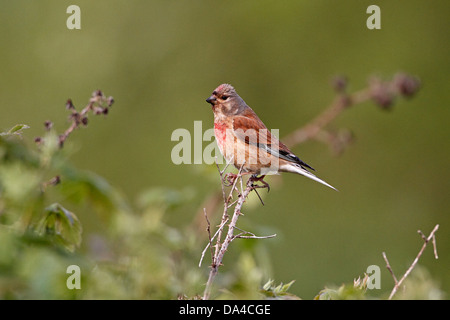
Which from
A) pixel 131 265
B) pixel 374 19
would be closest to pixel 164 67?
pixel 374 19

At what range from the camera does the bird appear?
4.05m

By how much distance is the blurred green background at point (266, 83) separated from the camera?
8.58 meters

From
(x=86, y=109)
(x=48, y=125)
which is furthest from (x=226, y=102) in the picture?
(x=48, y=125)

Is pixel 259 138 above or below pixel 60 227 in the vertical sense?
above

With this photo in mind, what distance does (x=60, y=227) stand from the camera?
1855 millimetres

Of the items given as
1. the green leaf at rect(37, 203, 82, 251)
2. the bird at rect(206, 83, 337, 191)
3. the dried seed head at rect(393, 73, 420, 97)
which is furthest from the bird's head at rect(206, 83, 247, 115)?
the green leaf at rect(37, 203, 82, 251)

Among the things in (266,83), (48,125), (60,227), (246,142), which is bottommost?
(60,227)

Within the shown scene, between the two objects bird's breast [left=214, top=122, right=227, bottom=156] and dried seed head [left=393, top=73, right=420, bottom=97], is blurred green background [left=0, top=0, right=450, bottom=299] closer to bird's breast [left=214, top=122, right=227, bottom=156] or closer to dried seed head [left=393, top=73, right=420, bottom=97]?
bird's breast [left=214, top=122, right=227, bottom=156]

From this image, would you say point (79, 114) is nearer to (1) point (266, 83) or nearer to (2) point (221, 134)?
(2) point (221, 134)

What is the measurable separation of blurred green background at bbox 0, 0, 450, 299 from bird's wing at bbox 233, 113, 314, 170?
399 cm

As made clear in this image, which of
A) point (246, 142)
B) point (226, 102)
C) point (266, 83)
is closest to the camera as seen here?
point (246, 142)

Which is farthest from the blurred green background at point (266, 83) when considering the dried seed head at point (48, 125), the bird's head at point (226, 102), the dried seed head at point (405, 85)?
the dried seed head at point (48, 125)

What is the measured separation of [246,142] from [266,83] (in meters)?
4.78

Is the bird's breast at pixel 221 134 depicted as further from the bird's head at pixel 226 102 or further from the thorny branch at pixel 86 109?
the thorny branch at pixel 86 109
